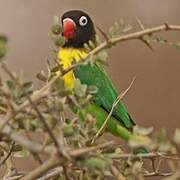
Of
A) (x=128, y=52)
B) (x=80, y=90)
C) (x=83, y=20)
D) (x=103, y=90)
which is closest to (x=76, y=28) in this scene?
(x=83, y=20)

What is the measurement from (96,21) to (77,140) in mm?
1205

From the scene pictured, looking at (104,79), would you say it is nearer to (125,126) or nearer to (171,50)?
(125,126)

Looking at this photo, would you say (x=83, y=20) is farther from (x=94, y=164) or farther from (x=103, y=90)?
(x=94, y=164)

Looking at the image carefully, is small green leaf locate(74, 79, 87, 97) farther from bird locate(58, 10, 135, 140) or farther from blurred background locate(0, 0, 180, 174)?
blurred background locate(0, 0, 180, 174)

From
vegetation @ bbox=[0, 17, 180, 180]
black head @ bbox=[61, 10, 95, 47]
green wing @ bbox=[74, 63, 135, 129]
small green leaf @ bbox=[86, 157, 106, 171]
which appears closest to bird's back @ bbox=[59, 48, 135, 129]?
green wing @ bbox=[74, 63, 135, 129]

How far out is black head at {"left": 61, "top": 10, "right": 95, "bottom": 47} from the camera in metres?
1.00

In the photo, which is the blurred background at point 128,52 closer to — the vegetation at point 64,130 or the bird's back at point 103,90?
the bird's back at point 103,90

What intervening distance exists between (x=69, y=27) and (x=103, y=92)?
0.58 feet

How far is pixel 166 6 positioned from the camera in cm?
162

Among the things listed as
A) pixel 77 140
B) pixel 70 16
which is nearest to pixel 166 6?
pixel 70 16

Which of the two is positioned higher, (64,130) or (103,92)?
(64,130)

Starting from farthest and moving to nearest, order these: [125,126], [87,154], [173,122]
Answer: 1. [173,122]
2. [125,126]
3. [87,154]

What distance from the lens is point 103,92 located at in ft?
2.96

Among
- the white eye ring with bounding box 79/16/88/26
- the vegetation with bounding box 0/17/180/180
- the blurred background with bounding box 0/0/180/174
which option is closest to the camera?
the vegetation with bounding box 0/17/180/180
